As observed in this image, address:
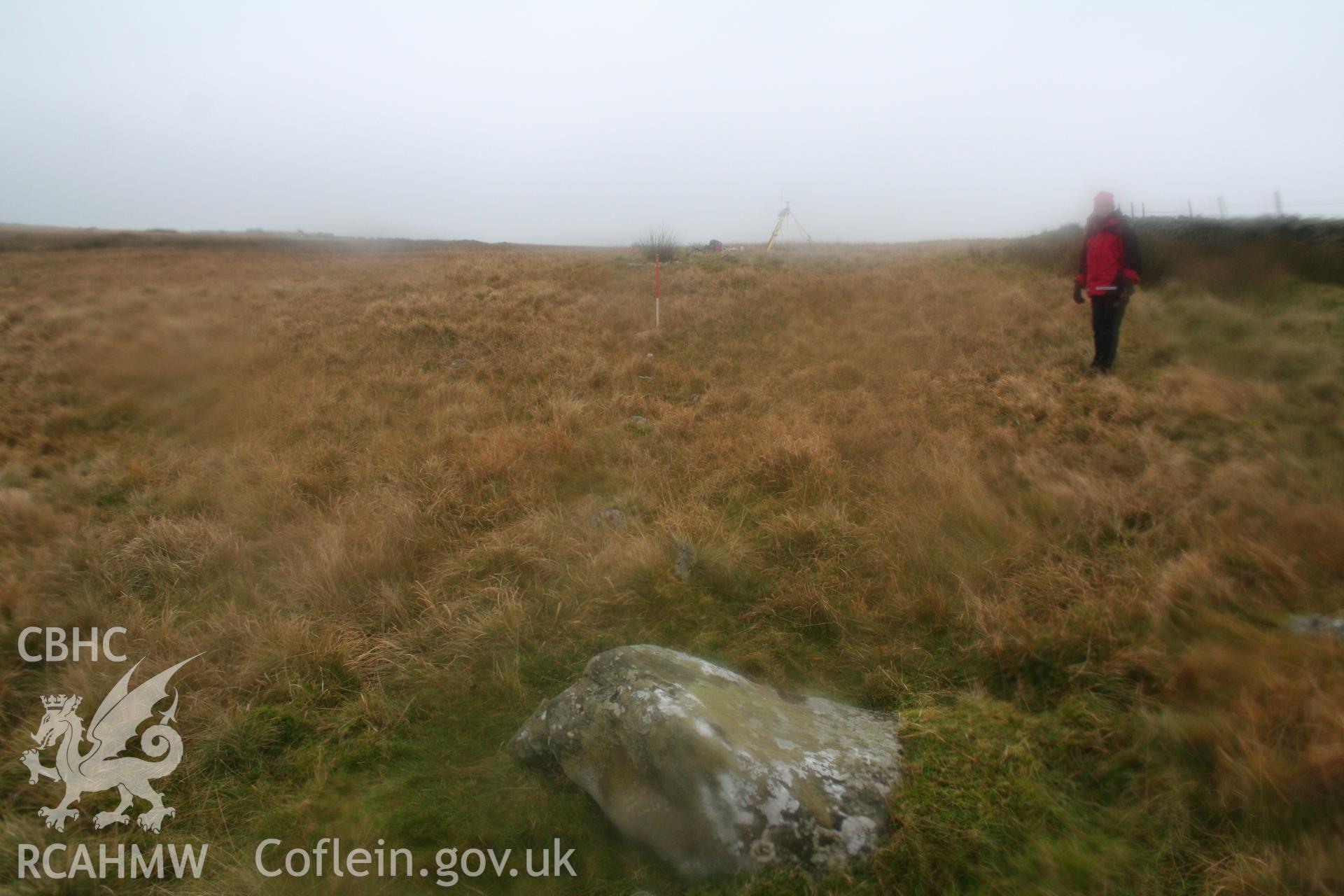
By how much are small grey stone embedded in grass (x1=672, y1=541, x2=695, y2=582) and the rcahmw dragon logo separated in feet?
8.49

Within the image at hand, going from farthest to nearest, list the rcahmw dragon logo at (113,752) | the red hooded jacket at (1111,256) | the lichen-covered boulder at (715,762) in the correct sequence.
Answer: the red hooded jacket at (1111,256)
the rcahmw dragon logo at (113,752)
the lichen-covered boulder at (715,762)

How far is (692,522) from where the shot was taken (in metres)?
4.38

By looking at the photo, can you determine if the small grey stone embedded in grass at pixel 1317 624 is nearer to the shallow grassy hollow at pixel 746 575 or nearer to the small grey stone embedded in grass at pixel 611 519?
the shallow grassy hollow at pixel 746 575

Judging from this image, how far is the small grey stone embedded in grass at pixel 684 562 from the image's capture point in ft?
12.9

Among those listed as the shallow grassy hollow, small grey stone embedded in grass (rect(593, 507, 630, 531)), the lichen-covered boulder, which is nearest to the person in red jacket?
the shallow grassy hollow

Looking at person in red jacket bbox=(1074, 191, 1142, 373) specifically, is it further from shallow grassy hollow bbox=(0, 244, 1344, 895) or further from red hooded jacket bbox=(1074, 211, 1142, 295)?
shallow grassy hollow bbox=(0, 244, 1344, 895)

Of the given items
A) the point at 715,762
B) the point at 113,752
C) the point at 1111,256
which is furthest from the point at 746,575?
the point at 1111,256

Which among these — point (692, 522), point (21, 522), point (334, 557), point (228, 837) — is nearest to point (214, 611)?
point (334, 557)

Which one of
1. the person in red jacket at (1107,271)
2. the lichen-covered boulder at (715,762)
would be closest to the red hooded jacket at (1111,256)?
the person in red jacket at (1107,271)

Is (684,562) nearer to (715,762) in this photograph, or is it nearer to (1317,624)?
(715,762)

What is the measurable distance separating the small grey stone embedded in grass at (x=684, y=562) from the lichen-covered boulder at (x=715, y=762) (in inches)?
43.3

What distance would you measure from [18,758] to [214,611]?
44.7 inches

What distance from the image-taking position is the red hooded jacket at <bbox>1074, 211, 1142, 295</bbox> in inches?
268

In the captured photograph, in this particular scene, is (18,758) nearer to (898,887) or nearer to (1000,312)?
(898,887)
